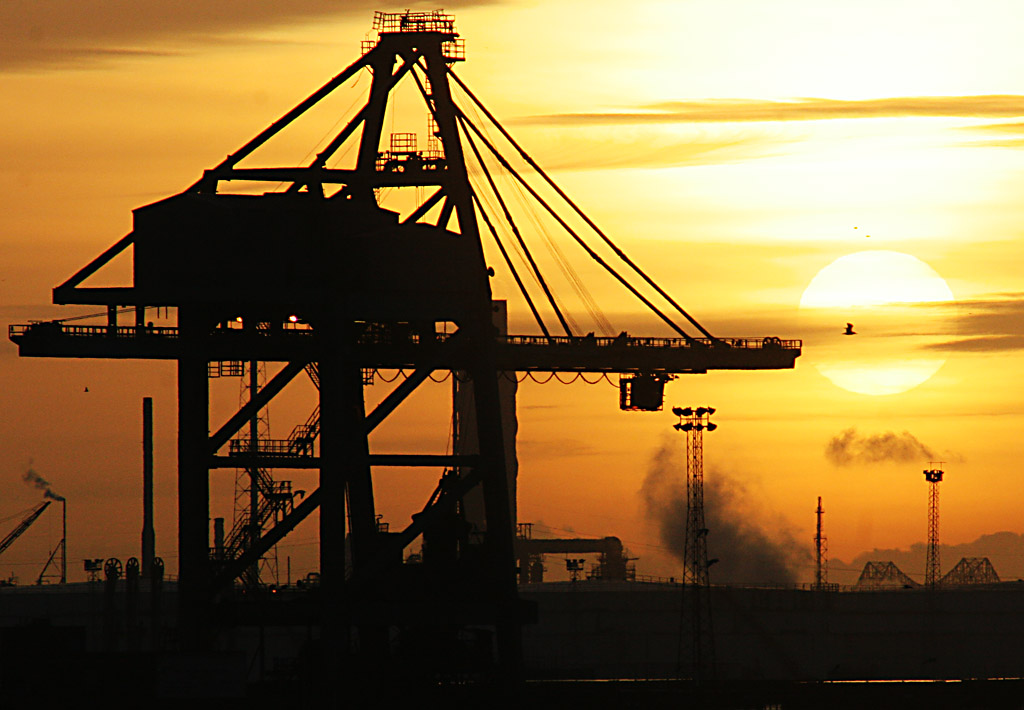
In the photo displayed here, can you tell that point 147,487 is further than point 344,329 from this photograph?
Yes

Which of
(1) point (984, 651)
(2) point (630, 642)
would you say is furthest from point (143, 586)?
(1) point (984, 651)

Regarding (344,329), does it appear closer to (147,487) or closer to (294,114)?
(294,114)

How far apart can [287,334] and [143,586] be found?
71.6 metres

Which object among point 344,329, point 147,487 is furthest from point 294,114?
point 147,487

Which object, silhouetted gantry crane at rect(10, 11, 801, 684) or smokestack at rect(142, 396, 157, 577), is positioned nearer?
silhouetted gantry crane at rect(10, 11, 801, 684)

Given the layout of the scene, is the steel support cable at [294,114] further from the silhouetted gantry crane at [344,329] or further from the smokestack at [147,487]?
the smokestack at [147,487]

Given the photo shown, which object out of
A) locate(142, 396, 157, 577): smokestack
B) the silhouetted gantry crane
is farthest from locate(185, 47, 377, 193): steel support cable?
locate(142, 396, 157, 577): smokestack

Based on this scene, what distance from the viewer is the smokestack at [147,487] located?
156125 millimetres

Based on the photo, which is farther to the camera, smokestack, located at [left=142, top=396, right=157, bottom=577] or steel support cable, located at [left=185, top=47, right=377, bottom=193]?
smokestack, located at [left=142, top=396, right=157, bottom=577]

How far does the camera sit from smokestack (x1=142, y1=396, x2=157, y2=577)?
512ft

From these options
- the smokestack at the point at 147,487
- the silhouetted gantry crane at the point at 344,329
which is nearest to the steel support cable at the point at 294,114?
the silhouetted gantry crane at the point at 344,329

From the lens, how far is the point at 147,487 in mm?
160125

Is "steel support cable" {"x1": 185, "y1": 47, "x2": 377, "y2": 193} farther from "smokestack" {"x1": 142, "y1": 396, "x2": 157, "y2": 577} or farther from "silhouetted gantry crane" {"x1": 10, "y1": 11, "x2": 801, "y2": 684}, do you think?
"smokestack" {"x1": 142, "y1": 396, "x2": 157, "y2": 577}

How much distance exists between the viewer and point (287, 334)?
71188mm
